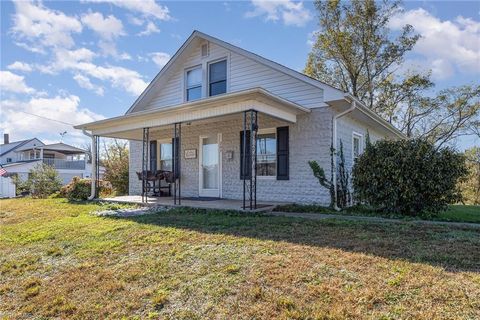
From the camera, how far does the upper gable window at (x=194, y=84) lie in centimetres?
1172

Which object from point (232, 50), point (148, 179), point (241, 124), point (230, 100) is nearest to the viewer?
point (230, 100)

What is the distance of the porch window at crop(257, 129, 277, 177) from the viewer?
9758 millimetres

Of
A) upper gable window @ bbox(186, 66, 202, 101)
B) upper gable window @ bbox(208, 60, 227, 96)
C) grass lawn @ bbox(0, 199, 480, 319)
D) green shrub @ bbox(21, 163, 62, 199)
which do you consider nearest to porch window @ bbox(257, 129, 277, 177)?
upper gable window @ bbox(208, 60, 227, 96)

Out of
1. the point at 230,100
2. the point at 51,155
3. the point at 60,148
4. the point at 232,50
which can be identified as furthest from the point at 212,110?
the point at 51,155

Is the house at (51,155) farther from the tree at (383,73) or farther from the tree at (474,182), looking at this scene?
the tree at (474,182)

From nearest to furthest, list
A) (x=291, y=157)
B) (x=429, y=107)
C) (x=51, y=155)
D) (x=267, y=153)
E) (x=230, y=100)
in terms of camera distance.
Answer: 1. (x=230, y=100)
2. (x=291, y=157)
3. (x=267, y=153)
4. (x=429, y=107)
5. (x=51, y=155)

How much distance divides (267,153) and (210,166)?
2353 mm

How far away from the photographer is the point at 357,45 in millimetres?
19188

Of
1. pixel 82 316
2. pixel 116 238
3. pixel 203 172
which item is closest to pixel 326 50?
pixel 203 172

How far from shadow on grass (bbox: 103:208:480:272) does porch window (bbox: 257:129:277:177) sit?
271cm

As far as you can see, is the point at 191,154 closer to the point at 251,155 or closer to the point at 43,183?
the point at 251,155

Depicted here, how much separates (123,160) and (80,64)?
607 centimetres

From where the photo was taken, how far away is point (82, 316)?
124 inches

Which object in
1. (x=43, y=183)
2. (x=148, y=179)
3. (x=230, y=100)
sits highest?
(x=230, y=100)
